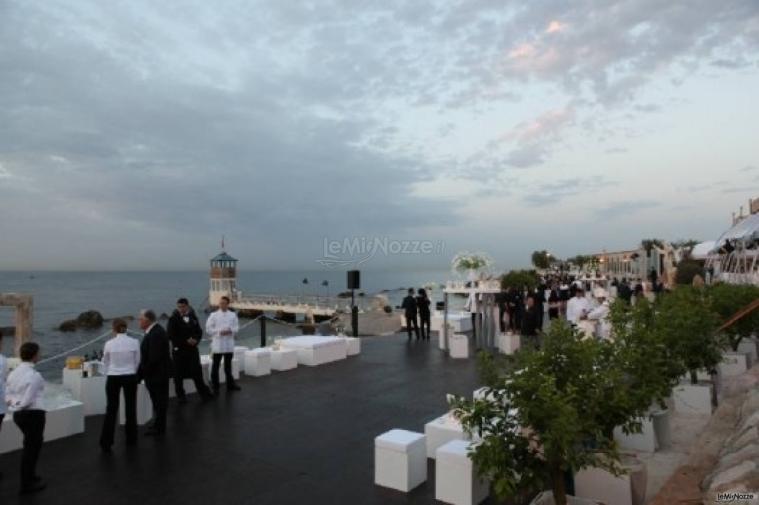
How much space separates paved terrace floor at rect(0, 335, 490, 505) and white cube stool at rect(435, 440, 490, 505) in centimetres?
19

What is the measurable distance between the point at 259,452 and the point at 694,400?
521 centimetres

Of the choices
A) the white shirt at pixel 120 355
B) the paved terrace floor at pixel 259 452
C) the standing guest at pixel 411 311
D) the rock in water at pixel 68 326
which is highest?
the white shirt at pixel 120 355

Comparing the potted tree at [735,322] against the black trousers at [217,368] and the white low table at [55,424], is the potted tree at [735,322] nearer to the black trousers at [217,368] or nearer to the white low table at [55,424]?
the black trousers at [217,368]

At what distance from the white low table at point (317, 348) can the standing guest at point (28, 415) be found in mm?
5715

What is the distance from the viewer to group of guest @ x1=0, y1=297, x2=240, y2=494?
4266 mm

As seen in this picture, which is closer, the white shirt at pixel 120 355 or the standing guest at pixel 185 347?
the white shirt at pixel 120 355

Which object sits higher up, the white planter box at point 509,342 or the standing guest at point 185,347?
the standing guest at point 185,347

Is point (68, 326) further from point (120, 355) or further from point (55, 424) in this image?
point (120, 355)

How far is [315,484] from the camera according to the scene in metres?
4.28

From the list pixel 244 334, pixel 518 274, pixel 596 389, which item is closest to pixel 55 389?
pixel 596 389

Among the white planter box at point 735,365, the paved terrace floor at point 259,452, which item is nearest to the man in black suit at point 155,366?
the paved terrace floor at point 259,452

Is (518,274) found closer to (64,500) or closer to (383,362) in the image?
(383,362)

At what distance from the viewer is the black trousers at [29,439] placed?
422 cm

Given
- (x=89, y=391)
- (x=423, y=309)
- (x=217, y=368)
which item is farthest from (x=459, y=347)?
(x=89, y=391)
